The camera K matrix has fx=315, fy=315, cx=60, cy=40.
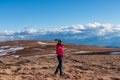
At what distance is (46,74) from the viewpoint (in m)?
27.5

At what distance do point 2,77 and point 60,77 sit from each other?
15.6 feet

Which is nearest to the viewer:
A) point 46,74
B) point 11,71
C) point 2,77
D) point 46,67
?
point 2,77

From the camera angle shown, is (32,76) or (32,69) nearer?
(32,76)

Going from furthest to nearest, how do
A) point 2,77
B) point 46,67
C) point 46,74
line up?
point 46,67 < point 46,74 < point 2,77

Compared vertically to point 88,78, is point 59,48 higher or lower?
higher

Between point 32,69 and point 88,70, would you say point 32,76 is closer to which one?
point 32,69

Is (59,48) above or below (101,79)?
above

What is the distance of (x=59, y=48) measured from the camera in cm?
2647

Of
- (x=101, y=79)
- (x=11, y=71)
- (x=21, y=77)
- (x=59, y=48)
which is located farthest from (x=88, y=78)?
(x=11, y=71)

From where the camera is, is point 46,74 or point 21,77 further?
point 46,74

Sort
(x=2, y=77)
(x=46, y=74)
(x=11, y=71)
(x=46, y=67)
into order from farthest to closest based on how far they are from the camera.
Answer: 1. (x=46, y=67)
2. (x=11, y=71)
3. (x=46, y=74)
4. (x=2, y=77)

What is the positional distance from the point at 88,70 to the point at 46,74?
510 cm

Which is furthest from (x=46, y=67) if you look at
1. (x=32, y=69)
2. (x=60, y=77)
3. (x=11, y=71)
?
(x=60, y=77)

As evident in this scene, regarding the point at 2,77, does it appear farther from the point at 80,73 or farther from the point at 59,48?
the point at 80,73
